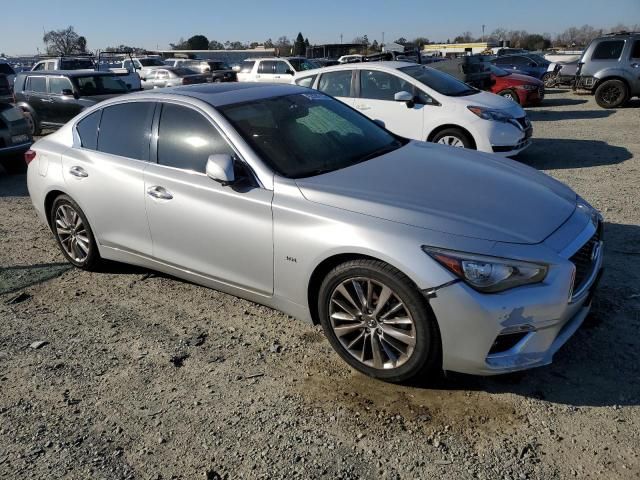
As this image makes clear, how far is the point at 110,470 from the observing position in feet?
8.71

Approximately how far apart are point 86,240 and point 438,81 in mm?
6293

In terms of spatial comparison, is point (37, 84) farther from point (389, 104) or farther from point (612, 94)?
point (612, 94)

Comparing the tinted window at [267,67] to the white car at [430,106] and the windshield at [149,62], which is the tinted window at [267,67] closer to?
the white car at [430,106]

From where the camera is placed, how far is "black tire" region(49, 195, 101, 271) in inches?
187

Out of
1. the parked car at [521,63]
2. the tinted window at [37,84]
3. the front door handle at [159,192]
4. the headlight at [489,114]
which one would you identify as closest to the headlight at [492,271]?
the front door handle at [159,192]

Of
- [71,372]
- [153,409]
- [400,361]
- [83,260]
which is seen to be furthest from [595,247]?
[83,260]

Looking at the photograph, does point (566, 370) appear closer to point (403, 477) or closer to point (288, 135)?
point (403, 477)

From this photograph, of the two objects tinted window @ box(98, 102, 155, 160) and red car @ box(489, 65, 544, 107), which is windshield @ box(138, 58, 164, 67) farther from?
tinted window @ box(98, 102, 155, 160)

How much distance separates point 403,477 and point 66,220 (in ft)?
12.5

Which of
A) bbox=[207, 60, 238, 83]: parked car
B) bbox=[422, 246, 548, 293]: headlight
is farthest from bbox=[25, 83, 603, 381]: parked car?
bbox=[207, 60, 238, 83]: parked car

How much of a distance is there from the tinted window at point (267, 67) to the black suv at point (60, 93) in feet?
27.7

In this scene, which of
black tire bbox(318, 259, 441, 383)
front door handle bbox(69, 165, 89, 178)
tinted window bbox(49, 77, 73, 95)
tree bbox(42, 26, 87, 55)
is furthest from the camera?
tree bbox(42, 26, 87, 55)

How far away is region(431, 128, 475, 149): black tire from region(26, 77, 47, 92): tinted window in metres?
9.60

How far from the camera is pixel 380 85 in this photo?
9.02 m
